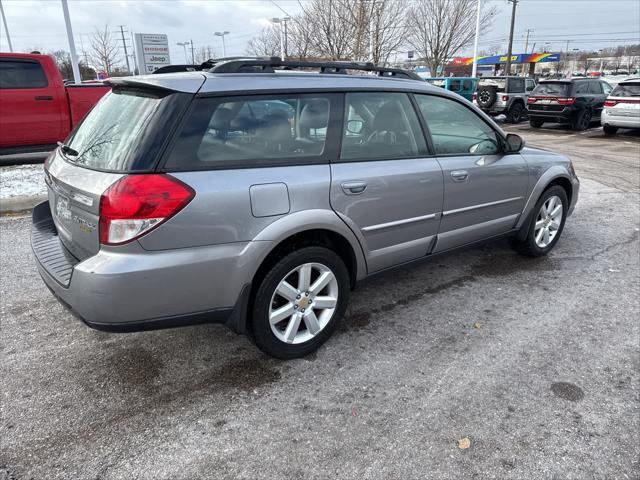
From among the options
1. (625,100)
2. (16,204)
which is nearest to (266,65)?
(16,204)

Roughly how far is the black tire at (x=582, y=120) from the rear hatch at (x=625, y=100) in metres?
1.99

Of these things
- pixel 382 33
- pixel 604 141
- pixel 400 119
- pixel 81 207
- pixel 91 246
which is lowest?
pixel 604 141

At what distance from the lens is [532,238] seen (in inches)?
184

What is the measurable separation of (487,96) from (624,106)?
5.59m

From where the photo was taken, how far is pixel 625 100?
14.2 m

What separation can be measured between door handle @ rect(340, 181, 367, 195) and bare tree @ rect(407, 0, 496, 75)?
3102cm

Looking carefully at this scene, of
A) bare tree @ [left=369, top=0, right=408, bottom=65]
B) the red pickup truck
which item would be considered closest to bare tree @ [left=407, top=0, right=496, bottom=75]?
bare tree @ [left=369, top=0, right=408, bottom=65]

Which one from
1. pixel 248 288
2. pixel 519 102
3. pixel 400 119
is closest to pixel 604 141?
pixel 519 102

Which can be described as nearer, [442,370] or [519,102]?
[442,370]

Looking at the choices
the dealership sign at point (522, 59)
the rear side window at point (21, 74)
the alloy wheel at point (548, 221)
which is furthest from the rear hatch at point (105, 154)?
the dealership sign at point (522, 59)

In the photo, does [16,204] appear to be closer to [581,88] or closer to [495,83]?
[581,88]

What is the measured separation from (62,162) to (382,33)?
61.5 ft

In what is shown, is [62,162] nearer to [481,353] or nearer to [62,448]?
[62,448]

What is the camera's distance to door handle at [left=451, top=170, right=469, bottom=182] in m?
3.64
